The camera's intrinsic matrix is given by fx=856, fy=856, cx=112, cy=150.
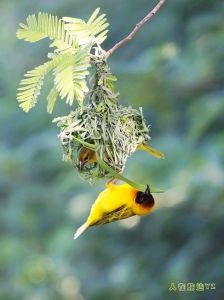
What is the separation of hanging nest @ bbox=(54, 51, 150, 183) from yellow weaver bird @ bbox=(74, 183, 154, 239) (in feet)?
0.22

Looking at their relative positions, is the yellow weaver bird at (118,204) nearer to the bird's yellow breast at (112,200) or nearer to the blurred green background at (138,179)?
the bird's yellow breast at (112,200)

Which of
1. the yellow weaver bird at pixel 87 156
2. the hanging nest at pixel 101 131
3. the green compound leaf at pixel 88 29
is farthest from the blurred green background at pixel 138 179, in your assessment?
the green compound leaf at pixel 88 29

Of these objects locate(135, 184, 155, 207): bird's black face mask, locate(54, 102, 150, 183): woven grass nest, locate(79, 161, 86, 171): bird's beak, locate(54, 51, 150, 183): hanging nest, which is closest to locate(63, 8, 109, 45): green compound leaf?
locate(54, 51, 150, 183): hanging nest

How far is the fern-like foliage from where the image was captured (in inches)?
93.0

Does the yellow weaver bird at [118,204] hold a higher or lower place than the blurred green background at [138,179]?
lower

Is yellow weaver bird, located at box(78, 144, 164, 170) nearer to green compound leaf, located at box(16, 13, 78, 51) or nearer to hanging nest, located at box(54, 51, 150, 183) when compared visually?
hanging nest, located at box(54, 51, 150, 183)

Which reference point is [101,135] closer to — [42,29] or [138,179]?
[42,29]

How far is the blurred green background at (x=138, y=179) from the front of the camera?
539 cm

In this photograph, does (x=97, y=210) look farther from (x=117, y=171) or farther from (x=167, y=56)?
(x=167, y=56)

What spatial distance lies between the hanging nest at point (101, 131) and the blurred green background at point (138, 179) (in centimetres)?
220

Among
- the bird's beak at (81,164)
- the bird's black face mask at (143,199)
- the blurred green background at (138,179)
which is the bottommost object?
the bird's black face mask at (143,199)

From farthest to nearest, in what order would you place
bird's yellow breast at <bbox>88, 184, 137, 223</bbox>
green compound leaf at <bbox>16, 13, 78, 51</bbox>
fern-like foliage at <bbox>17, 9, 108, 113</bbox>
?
1. bird's yellow breast at <bbox>88, 184, 137, 223</bbox>
2. green compound leaf at <bbox>16, 13, 78, 51</bbox>
3. fern-like foliage at <bbox>17, 9, 108, 113</bbox>

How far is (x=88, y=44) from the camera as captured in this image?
2459 millimetres

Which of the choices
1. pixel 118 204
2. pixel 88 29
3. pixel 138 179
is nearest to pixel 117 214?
pixel 118 204
